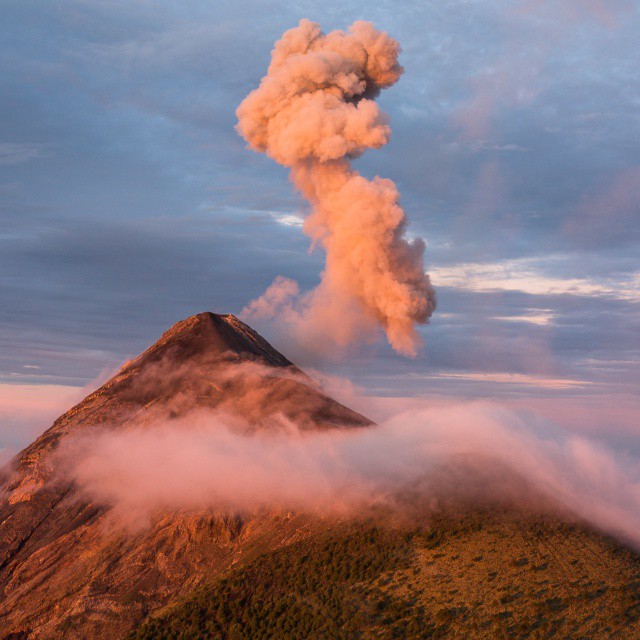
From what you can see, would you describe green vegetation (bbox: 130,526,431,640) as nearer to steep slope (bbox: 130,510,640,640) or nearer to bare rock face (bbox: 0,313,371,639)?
steep slope (bbox: 130,510,640,640)

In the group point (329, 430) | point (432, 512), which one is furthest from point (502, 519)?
point (329, 430)

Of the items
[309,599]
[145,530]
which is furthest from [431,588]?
[145,530]

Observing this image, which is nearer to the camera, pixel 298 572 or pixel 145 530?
pixel 298 572

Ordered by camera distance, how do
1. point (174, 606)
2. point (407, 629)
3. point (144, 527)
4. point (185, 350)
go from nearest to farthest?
point (407, 629) < point (174, 606) < point (144, 527) < point (185, 350)

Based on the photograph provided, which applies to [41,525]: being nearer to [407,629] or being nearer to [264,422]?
[264,422]

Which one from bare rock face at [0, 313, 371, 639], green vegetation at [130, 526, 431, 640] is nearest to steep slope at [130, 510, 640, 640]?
green vegetation at [130, 526, 431, 640]

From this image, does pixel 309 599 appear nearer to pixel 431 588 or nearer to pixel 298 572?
pixel 298 572
